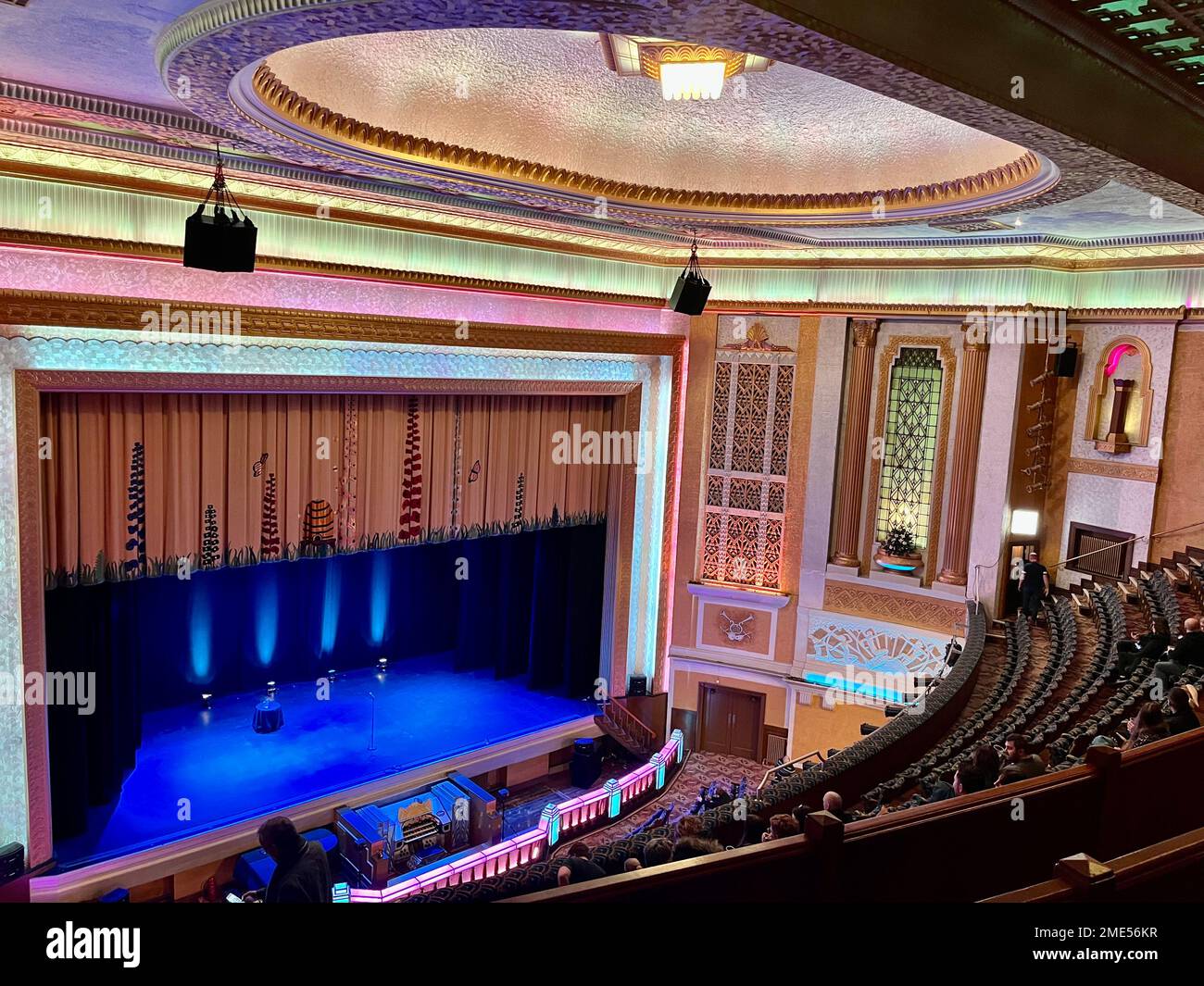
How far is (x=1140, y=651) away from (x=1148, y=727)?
2.63 m

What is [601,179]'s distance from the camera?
25.9 feet

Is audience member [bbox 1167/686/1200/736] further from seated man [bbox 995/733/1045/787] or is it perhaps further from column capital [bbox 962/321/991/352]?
column capital [bbox 962/321/991/352]

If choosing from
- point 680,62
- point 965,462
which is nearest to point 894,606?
point 965,462

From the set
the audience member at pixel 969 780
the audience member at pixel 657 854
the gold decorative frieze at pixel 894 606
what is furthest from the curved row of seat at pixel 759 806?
the gold decorative frieze at pixel 894 606

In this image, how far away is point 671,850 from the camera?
420 cm

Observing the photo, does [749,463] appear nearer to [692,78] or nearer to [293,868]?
[692,78]

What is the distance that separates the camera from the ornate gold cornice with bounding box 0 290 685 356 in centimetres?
718

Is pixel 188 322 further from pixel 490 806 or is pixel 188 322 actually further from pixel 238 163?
pixel 490 806

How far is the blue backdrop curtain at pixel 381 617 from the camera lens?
11.8 m

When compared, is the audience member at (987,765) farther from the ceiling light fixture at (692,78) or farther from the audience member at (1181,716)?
the ceiling light fixture at (692,78)

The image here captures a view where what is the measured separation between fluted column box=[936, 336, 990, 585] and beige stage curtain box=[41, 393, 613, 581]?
4132 millimetres

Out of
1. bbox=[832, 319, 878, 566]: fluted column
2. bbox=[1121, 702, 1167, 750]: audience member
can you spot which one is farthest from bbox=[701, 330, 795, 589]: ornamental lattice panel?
bbox=[1121, 702, 1167, 750]: audience member
